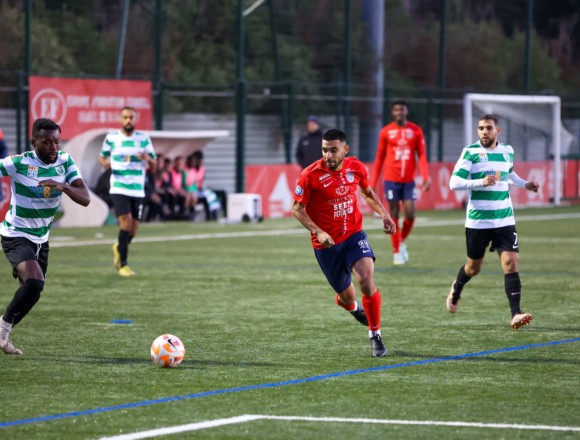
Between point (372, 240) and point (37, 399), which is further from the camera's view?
point (372, 240)

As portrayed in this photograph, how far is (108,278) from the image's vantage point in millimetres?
17391

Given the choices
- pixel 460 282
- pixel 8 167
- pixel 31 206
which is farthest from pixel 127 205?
pixel 8 167

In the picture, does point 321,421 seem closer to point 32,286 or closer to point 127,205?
point 32,286

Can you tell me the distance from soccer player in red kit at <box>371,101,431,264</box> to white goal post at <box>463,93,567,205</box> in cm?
1454

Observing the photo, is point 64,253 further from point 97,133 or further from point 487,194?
point 487,194

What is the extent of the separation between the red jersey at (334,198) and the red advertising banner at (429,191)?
19.9 m

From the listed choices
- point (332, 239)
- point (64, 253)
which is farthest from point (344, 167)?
point (64, 253)

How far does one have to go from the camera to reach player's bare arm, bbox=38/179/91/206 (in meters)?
10.5

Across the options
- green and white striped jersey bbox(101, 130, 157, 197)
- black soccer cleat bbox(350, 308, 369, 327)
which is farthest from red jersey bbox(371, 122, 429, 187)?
black soccer cleat bbox(350, 308, 369, 327)

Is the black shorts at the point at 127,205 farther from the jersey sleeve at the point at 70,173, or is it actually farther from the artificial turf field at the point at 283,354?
the jersey sleeve at the point at 70,173

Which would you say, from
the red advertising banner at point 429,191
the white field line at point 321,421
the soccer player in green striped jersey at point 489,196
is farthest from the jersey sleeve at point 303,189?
the red advertising banner at point 429,191

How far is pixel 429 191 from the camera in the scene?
35.7 meters

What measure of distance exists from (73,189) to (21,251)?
2.26 ft

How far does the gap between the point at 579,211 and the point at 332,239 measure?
2497 centimetres
